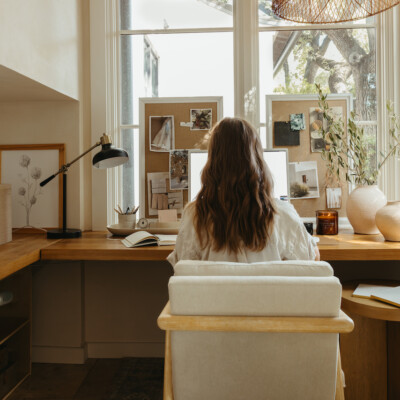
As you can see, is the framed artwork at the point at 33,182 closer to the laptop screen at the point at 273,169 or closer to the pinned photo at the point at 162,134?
the pinned photo at the point at 162,134

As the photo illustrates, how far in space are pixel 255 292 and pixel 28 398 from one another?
1687mm

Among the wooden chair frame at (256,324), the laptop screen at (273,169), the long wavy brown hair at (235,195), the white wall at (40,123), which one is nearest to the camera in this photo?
the wooden chair frame at (256,324)

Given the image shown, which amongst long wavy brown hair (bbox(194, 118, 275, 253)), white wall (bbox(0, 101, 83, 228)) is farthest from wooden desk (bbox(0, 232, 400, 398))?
white wall (bbox(0, 101, 83, 228))

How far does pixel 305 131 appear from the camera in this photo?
→ 2.57 meters

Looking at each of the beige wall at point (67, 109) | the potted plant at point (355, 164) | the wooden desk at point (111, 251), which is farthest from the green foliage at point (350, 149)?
the beige wall at point (67, 109)

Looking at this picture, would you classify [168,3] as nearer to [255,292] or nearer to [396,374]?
[255,292]

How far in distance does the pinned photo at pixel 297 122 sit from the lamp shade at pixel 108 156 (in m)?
1.03

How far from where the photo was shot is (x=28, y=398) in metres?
2.13

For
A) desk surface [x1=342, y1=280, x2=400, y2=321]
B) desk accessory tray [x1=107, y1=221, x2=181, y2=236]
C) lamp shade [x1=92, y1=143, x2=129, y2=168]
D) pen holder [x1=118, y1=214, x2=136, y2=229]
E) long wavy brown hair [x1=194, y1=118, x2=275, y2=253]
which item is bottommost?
desk surface [x1=342, y1=280, x2=400, y2=321]

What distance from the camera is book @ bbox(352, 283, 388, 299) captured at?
180 cm

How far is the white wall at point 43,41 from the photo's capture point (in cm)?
177

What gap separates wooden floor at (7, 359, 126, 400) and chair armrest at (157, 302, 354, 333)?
1374mm

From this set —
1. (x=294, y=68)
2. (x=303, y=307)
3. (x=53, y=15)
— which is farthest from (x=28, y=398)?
(x=294, y=68)

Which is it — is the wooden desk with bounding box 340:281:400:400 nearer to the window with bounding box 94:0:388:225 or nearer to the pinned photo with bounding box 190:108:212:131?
the window with bounding box 94:0:388:225
